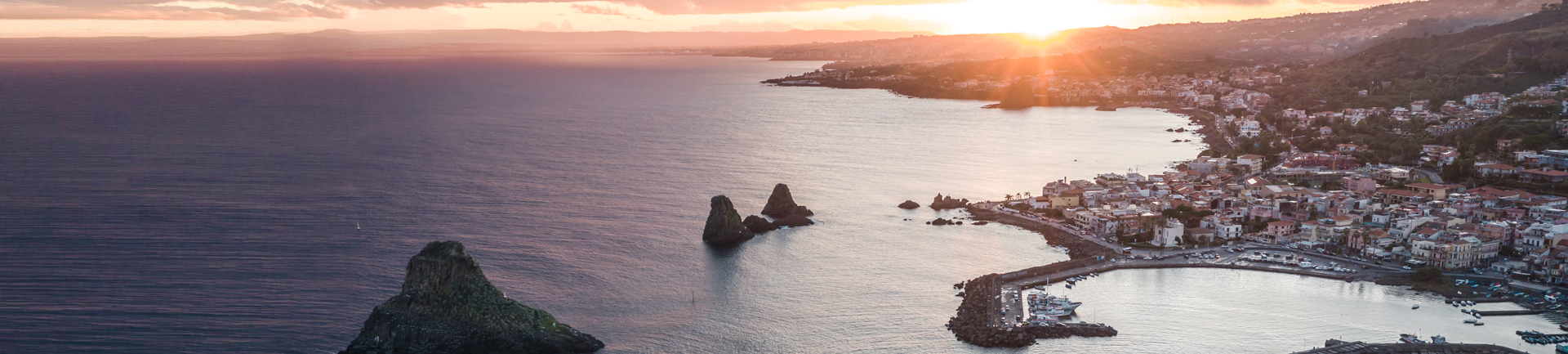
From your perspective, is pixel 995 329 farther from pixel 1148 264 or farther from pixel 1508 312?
pixel 1508 312

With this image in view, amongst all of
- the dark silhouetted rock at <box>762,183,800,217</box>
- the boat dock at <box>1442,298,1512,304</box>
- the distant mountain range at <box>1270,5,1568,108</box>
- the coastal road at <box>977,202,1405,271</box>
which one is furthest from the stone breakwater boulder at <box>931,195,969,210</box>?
the distant mountain range at <box>1270,5,1568,108</box>

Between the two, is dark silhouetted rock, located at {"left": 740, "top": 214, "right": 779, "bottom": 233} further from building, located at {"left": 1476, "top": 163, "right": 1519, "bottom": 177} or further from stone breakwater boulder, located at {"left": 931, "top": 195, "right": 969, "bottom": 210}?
building, located at {"left": 1476, "top": 163, "right": 1519, "bottom": 177}

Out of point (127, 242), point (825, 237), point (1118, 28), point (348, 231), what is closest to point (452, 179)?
point (348, 231)

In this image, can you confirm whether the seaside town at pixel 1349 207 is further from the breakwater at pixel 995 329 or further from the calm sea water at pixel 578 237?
the breakwater at pixel 995 329

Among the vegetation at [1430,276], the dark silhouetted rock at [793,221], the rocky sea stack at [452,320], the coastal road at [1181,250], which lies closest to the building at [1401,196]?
the coastal road at [1181,250]

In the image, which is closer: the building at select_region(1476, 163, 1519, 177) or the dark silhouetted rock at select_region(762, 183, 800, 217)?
the dark silhouetted rock at select_region(762, 183, 800, 217)

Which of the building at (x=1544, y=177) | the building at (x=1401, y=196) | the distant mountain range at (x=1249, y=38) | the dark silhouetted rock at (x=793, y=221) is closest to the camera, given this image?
the dark silhouetted rock at (x=793, y=221)
